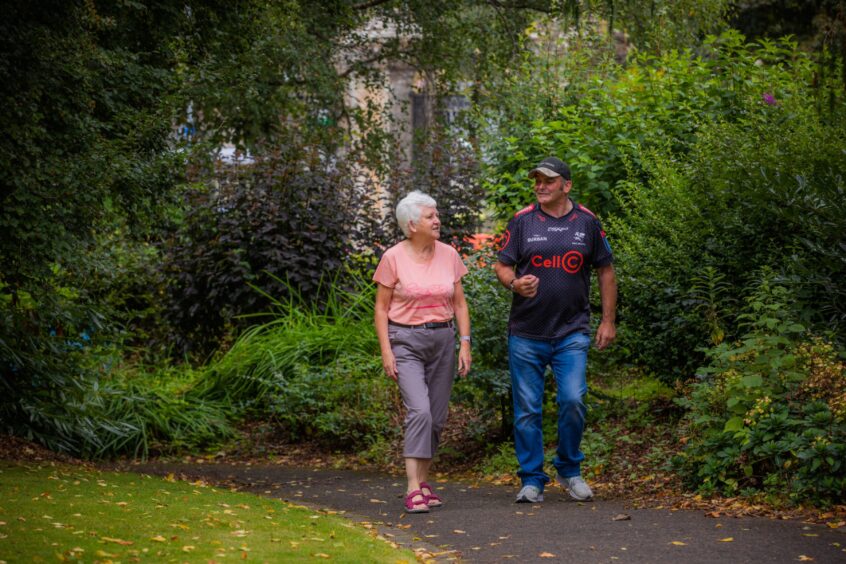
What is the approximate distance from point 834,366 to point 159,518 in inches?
155

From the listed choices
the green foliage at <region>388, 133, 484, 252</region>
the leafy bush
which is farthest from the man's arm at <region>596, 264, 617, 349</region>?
the green foliage at <region>388, 133, 484, 252</region>

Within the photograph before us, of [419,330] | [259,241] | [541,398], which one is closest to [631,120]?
[259,241]

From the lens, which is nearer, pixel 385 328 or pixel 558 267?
pixel 558 267

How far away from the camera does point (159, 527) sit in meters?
6.19

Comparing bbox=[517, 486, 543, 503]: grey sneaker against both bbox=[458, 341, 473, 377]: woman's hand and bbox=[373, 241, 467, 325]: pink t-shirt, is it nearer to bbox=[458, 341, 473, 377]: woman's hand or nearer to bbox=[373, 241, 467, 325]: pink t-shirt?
bbox=[458, 341, 473, 377]: woman's hand

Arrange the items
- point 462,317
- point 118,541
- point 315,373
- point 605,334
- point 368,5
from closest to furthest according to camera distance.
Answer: point 118,541 < point 605,334 < point 462,317 < point 315,373 < point 368,5

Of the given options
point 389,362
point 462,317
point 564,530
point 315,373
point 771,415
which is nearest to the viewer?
point 564,530

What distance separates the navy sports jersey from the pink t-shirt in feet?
1.57

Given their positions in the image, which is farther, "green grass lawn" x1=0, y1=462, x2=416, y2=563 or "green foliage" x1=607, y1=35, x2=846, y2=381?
"green foliage" x1=607, y1=35, x2=846, y2=381

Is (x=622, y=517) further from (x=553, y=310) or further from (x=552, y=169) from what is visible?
(x=552, y=169)

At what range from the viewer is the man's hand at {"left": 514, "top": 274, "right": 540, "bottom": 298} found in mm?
7258

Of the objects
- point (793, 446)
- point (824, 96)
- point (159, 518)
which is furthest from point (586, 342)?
point (159, 518)

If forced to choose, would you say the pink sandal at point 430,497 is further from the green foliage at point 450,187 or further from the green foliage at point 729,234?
the green foliage at point 450,187

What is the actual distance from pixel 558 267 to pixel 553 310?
0.27 m
